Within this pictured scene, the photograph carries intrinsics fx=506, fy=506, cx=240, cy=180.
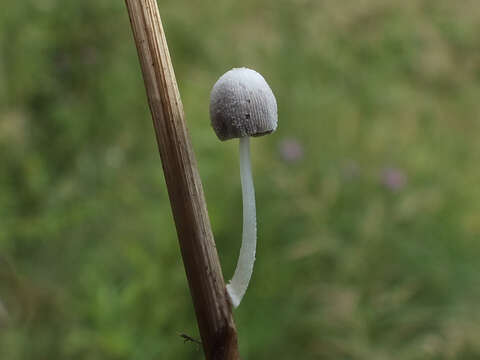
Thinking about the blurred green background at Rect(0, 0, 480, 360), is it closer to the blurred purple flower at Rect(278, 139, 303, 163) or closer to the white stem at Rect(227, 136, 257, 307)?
the blurred purple flower at Rect(278, 139, 303, 163)

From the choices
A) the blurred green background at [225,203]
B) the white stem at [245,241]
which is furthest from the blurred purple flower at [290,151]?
the white stem at [245,241]

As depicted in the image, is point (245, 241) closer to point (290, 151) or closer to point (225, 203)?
point (225, 203)

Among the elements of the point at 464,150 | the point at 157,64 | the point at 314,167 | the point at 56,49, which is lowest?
the point at 157,64

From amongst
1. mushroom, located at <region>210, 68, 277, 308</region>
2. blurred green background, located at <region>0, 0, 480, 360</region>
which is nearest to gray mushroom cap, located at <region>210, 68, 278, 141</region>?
mushroom, located at <region>210, 68, 277, 308</region>

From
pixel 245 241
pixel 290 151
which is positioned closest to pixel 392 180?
pixel 290 151

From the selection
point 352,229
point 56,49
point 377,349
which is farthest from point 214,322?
point 56,49

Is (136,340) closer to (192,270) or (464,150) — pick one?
(192,270)
